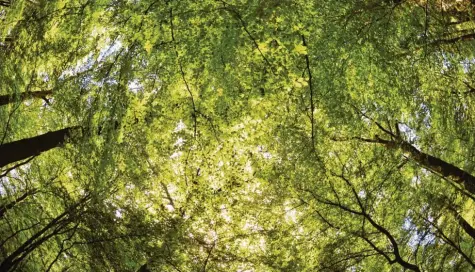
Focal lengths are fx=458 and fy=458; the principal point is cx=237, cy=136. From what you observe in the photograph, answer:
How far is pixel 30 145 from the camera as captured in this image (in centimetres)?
479

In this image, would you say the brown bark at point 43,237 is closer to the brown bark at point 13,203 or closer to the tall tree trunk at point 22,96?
the brown bark at point 13,203

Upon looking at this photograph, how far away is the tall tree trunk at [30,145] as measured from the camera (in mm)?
4590

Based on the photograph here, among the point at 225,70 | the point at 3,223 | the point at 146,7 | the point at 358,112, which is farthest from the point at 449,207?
the point at 3,223

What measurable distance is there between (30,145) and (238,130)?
2.84 meters

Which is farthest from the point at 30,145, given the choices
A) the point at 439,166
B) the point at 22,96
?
the point at 439,166

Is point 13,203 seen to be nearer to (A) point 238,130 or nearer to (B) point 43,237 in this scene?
(B) point 43,237

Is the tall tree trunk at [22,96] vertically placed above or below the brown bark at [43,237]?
above

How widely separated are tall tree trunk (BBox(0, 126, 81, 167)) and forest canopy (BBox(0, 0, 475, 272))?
17 mm

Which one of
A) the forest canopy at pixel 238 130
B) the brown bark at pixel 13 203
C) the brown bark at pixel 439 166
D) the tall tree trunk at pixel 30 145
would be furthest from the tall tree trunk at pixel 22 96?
the brown bark at pixel 439 166

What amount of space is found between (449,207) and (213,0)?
3564mm

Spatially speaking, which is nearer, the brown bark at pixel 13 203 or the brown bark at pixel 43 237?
the brown bark at pixel 13 203

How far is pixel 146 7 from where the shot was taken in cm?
405

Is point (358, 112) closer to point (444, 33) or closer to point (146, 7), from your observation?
point (444, 33)

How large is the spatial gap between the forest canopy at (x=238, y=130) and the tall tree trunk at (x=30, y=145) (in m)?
0.02
